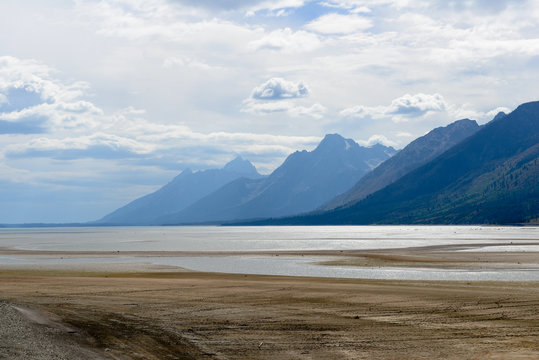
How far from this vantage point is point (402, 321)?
3581 cm

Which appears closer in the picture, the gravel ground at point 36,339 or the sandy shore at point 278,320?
the gravel ground at point 36,339

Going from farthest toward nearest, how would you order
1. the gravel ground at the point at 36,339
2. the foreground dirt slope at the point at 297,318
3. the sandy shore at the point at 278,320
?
the foreground dirt slope at the point at 297,318 → the sandy shore at the point at 278,320 → the gravel ground at the point at 36,339

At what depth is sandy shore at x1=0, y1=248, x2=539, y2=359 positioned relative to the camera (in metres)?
27.8

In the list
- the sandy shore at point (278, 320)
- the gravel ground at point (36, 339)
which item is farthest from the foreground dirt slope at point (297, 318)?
the gravel ground at point (36, 339)

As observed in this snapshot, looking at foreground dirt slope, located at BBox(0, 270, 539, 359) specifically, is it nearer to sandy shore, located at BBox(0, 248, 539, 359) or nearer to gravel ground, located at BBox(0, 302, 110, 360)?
sandy shore, located at BBox(0, 248, 539, 359)

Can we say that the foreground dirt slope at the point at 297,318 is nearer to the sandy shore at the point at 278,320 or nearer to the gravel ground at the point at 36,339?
the sandy shore at the point at 278,320

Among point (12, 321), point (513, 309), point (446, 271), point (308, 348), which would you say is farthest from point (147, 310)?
point (446, 271)

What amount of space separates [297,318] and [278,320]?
1.56m

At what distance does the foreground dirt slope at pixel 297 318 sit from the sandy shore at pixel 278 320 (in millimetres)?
63

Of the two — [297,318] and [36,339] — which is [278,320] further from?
[36,339]

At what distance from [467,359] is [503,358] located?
1.65 metres

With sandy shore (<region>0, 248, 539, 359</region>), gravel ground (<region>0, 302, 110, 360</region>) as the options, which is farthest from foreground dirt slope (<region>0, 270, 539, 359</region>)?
Answer: gravel ground (<region>0, 302, 110, 360</region>)

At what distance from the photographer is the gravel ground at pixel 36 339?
78.3 ft

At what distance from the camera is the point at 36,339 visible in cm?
2675
